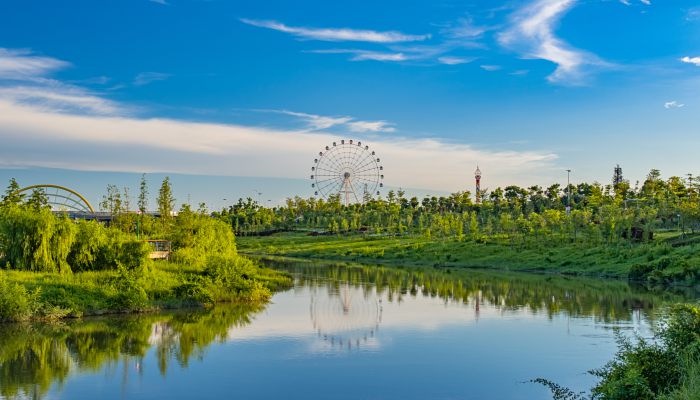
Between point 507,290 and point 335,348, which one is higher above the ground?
point 507,290

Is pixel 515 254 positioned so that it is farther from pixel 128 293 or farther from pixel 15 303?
pixel 15 303

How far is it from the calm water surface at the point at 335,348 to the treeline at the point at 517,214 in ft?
102

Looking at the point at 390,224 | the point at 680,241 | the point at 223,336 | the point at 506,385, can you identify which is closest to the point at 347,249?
the point at 390,224

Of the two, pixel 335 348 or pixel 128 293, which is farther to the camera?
pixel 128 293

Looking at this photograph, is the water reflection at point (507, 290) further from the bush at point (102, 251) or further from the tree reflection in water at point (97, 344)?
the bush at point (102, 251)

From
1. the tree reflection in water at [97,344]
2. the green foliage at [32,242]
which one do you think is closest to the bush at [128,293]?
the tree reflection in water at [97,344]

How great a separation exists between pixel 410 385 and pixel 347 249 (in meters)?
77.7

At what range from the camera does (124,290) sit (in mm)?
→ 38844

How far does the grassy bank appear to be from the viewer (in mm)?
60438

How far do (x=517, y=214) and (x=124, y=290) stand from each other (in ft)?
258

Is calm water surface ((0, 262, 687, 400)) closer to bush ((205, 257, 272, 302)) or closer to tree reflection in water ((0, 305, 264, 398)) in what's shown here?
tree reflection in water ((0, 305, 264, 398))

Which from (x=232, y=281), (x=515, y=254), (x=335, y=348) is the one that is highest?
(x=515, y=254)

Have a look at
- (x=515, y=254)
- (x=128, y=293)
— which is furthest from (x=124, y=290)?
(x=515, y=254)

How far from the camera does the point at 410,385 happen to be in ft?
77.7
